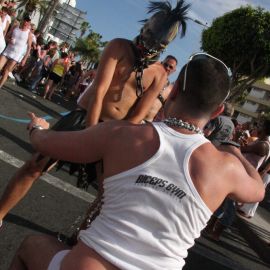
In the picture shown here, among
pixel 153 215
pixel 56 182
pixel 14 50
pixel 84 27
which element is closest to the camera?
pixel 153 215

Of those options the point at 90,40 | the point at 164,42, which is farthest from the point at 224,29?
the point at 90,40

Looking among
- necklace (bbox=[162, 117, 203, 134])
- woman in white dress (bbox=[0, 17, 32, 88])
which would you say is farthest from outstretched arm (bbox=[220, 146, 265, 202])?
woman in white dress (bbox=[0, 17, 32, 88])

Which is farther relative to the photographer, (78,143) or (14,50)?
(14,50)

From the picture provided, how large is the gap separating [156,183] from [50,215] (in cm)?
296

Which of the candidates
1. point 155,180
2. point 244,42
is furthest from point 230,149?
point 244,42

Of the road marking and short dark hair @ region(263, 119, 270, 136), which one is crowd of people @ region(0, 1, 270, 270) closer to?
the road marking

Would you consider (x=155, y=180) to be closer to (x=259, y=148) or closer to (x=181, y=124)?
(x=181, y=124)

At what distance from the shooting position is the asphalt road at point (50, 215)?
13.0 ft

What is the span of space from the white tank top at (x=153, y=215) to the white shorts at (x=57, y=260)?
0.09 meters

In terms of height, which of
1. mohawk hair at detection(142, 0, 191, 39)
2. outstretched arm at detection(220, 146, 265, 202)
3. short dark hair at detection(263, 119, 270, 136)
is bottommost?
outstretched arm at detection(220, 146, 265, 202)

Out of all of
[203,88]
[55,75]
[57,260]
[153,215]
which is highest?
[203,88]

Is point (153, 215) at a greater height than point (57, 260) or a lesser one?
greater

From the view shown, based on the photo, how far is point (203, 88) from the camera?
195cm

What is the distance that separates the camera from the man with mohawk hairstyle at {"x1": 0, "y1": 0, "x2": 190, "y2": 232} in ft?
11.0
